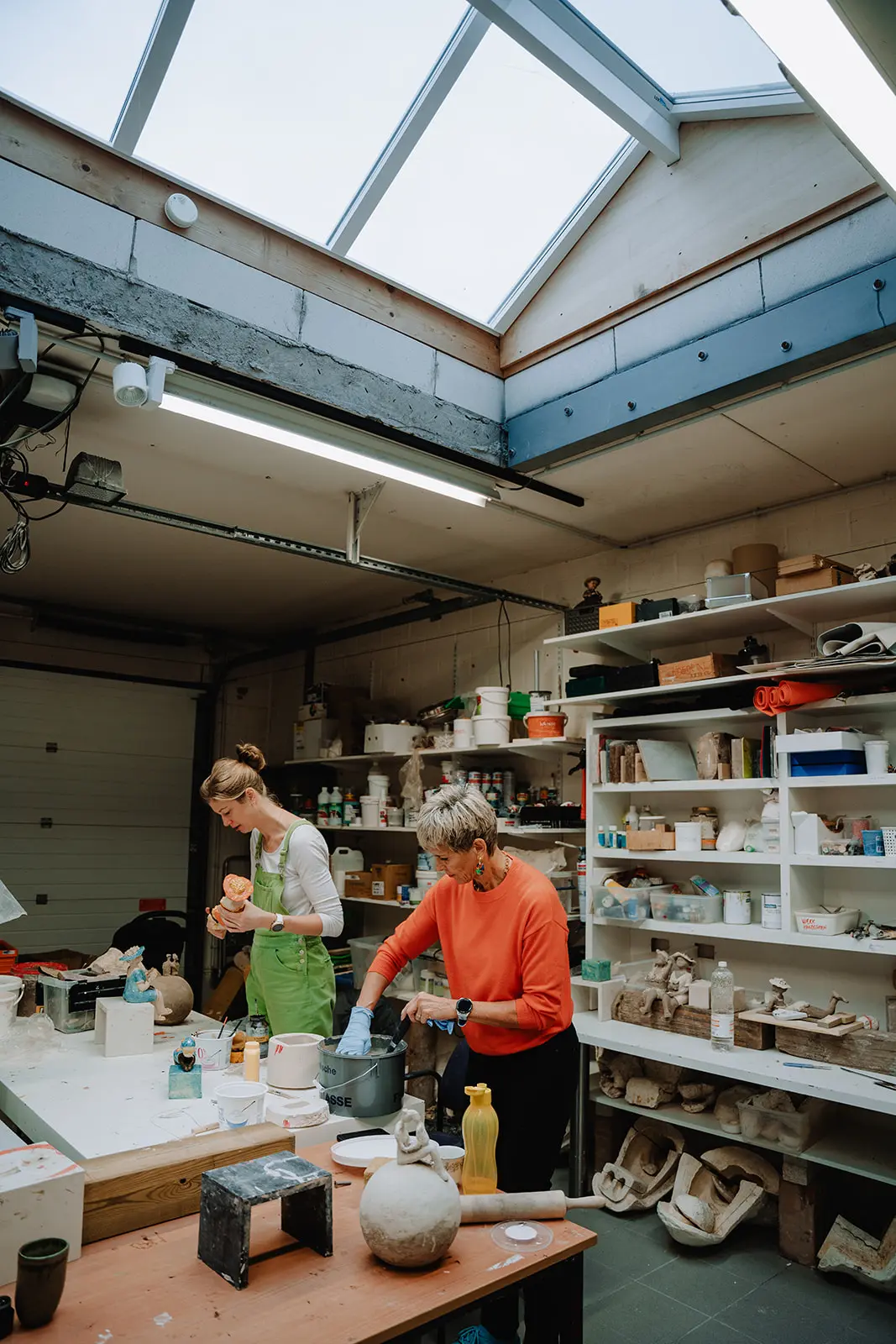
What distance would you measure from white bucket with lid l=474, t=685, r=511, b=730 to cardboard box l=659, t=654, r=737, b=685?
123 cm

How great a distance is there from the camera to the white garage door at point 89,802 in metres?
7.06

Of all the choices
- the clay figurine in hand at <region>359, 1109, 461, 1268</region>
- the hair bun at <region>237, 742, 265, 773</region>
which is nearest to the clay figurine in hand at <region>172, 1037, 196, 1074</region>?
the clay figurine in hand at <region>359, 1109, 461, 1268</region>

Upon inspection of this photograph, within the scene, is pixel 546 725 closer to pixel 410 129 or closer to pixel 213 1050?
pixel 213 1050

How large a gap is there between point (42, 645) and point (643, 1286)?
6.42m

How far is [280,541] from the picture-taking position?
174 inches

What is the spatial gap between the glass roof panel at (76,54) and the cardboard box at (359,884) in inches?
179

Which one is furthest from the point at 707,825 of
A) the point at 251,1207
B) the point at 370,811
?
the point at 251,1207

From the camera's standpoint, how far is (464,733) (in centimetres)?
536

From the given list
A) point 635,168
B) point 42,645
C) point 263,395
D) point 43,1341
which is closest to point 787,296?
point 635,168

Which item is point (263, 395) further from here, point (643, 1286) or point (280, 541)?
point (643, 1286)

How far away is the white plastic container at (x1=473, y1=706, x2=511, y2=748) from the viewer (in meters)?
5.15

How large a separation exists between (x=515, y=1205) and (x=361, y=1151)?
0.45m

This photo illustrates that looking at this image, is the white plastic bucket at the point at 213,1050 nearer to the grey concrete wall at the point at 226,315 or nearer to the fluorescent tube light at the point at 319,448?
the fluorescent tube light at the point at 319,448

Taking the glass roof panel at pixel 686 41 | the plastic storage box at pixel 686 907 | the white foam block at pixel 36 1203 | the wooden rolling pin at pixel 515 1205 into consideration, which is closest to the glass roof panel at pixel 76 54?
the glass roof panel at pixel 686 41
